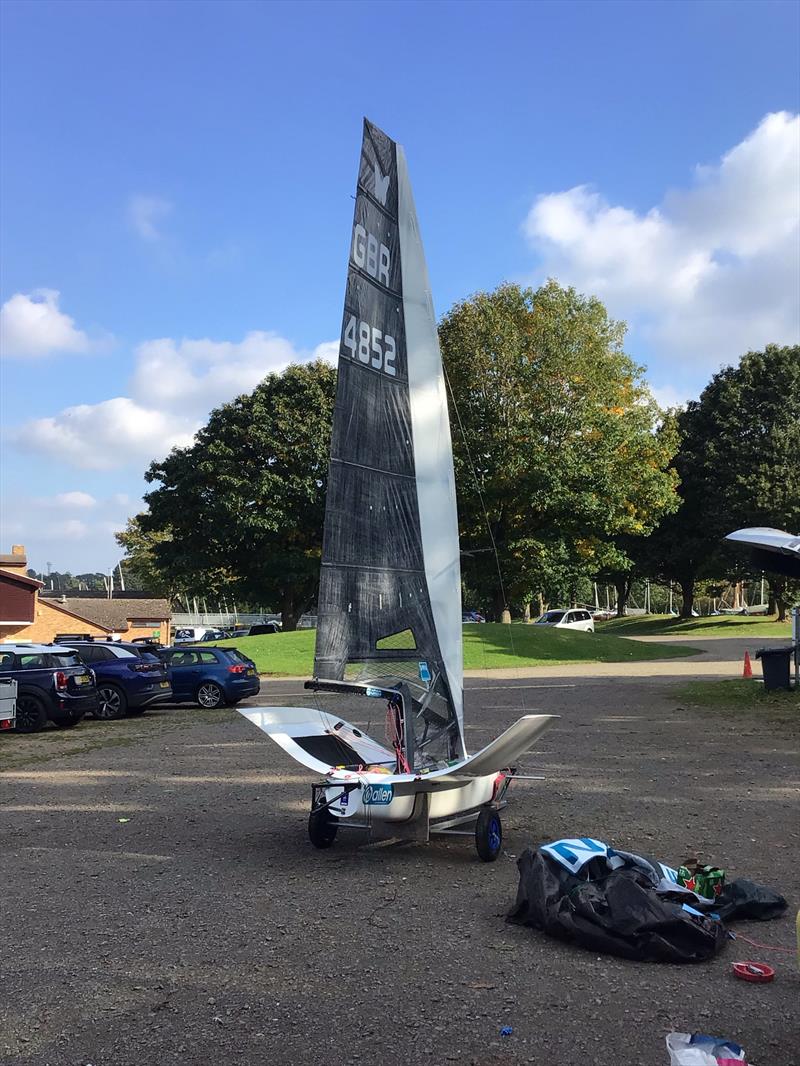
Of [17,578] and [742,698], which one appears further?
[17,578]

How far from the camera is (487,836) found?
7395 millimetres

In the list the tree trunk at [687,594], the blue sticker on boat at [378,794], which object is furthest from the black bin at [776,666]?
the tree trunk at [687,594]

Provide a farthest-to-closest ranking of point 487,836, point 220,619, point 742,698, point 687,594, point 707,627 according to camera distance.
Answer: point 220,619 → point 687,594 → point 707,627 → point 742,698 → point 487,836

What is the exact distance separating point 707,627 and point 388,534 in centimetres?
4995

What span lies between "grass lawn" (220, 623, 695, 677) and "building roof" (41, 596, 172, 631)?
88.5 ft

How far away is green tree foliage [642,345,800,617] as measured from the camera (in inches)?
1980

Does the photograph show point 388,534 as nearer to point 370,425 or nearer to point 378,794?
point 370,425

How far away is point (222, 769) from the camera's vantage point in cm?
1246

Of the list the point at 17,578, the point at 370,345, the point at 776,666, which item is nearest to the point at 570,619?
the point at 776,666

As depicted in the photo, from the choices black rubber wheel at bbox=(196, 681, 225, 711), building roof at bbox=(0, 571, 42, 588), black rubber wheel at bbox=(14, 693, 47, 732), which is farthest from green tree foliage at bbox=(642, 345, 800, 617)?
black rubber wheel at bbox=(14, 693, 47, 732)

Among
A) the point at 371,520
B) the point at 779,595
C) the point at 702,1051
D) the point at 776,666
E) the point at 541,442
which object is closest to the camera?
the point at 702,1051

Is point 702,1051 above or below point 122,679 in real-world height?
below

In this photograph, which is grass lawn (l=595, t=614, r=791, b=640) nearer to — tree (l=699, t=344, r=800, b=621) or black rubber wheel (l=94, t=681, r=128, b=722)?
tree (l=699, t=344, r=800, b=621)

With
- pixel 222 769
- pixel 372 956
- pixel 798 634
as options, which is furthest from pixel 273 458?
pixel 372 956
